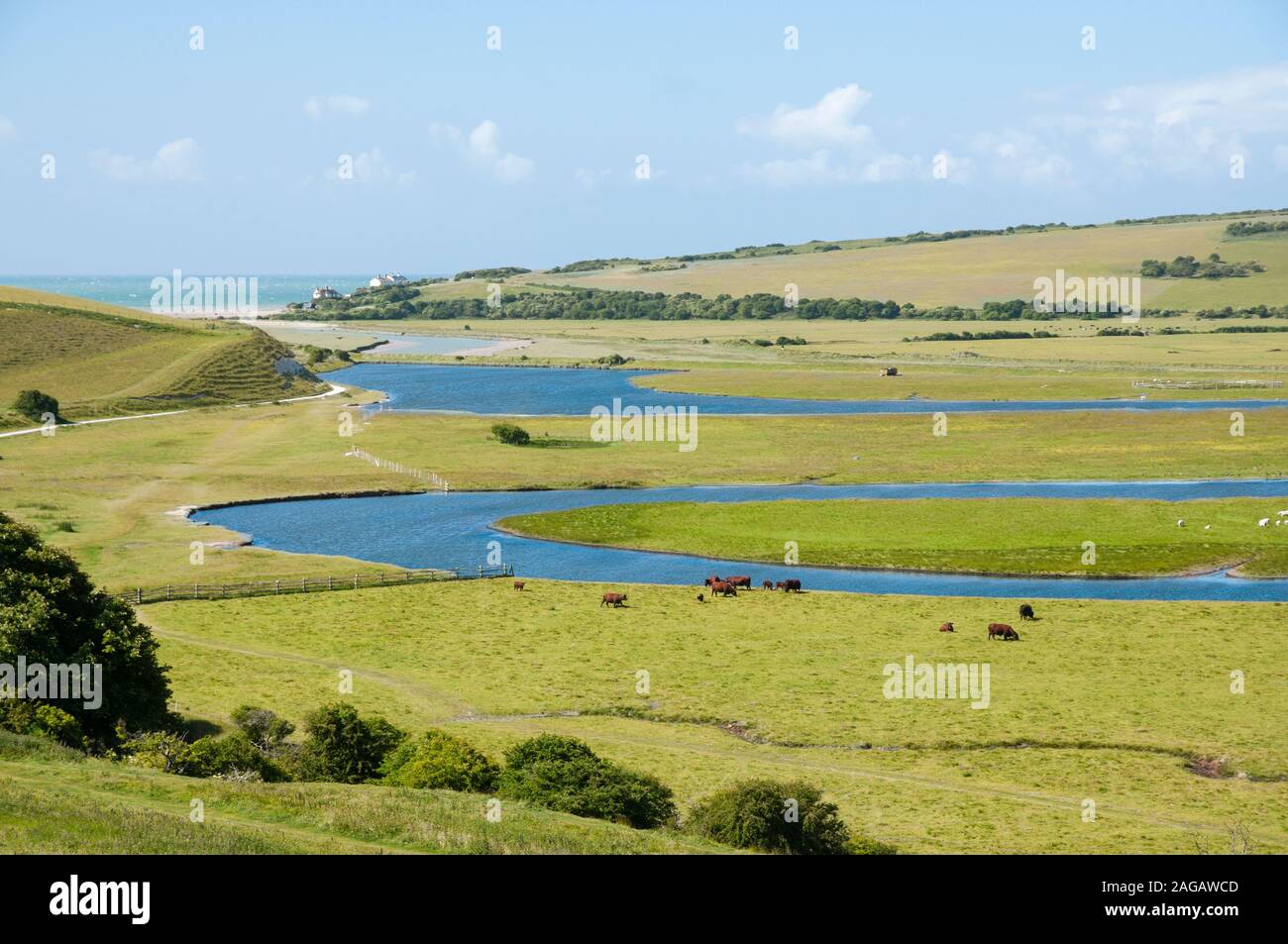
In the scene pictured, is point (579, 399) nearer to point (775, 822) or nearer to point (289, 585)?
point (289, 585)

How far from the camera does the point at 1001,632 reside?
169 ft

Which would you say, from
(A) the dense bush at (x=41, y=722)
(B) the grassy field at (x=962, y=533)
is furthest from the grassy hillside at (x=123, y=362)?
(A) the dense bush at (x=41, y=722)

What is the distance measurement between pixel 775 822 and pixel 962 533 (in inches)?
1823

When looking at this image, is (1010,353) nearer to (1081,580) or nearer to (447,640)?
(1081,580)

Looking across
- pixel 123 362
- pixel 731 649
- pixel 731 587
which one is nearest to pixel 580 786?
pixel 731 649

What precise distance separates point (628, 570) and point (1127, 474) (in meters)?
42.4

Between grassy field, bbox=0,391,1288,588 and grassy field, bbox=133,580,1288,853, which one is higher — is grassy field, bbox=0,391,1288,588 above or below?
above

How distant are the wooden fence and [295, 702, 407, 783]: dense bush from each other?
2400 centimetres

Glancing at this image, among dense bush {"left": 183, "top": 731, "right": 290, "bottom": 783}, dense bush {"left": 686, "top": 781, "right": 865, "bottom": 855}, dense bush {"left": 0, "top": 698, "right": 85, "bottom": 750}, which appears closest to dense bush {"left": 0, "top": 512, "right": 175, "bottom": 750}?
dense bush {"left": 0, "top": 698, "right": 85, "bottom": 750}

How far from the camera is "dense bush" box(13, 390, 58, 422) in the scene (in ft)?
392

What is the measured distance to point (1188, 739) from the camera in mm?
39281

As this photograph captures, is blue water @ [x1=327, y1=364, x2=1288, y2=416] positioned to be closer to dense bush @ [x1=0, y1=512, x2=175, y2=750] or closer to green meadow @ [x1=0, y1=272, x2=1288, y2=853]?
green meadow @ [x1=0, y1=272, x2=1288, y2=853]

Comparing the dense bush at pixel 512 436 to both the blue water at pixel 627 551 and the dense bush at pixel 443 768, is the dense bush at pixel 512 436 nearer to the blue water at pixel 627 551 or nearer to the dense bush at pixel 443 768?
the blue water at pixel 627 551
